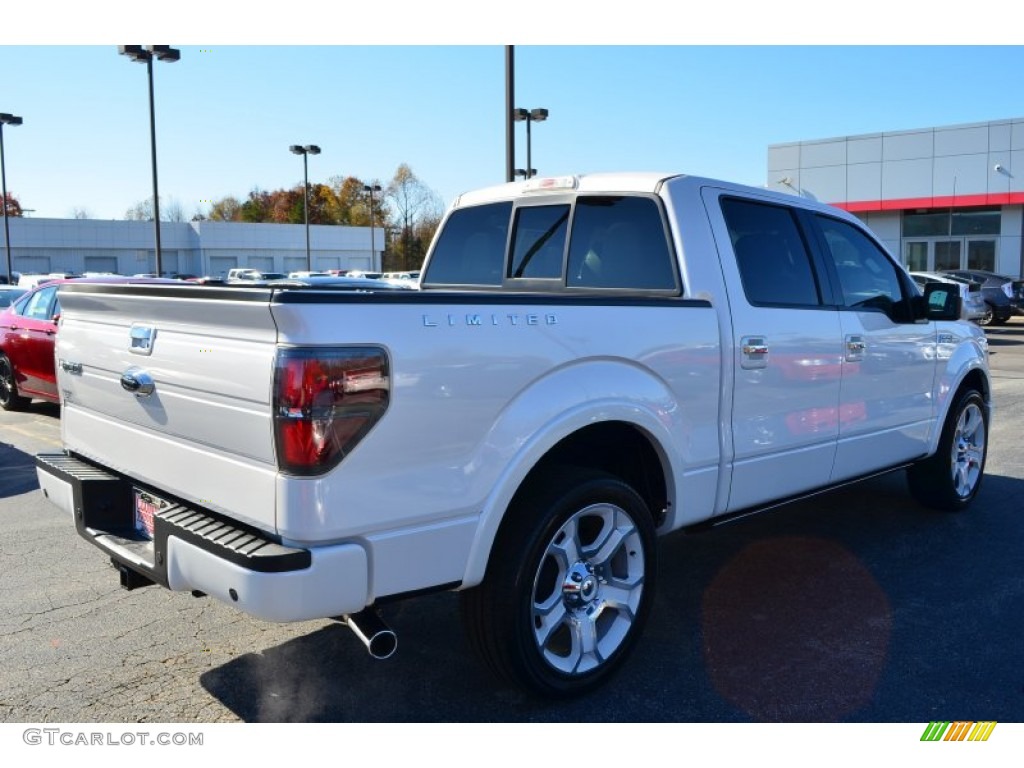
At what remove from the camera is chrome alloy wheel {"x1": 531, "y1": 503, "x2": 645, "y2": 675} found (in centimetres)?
350

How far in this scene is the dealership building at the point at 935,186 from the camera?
33688 mm

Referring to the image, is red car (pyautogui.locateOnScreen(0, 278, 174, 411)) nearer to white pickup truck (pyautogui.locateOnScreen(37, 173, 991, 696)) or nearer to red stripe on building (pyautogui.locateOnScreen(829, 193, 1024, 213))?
white pickup truck (pyautogui.locateOnScreen(37, 173, 991, 696))

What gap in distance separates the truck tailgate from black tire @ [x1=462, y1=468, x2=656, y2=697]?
89 centimetres

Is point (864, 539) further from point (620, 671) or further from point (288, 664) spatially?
point (288, 664)

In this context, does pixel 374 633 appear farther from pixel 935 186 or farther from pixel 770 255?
pixel 935 186

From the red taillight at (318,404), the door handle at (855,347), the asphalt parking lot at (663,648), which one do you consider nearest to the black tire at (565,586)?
the asphalt parking lot at (663,648)

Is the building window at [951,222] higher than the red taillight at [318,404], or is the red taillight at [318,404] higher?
the building window at [951,222]

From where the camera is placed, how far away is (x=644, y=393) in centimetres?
371

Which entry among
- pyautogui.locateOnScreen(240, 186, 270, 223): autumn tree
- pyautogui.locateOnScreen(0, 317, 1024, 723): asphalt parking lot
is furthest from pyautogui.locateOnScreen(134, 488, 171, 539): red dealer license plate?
pyautogui.locateOnScreen(240, 186, 270, 223): autumn tree

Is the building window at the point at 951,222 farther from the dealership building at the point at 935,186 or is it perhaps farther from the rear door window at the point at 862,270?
the rear door window at the point at 862,270

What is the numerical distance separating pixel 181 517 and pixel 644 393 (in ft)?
5.88

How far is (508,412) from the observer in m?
3.19

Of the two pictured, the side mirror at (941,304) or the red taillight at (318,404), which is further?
the side mirror at (941,304)

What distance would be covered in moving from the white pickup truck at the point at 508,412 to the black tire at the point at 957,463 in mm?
942
